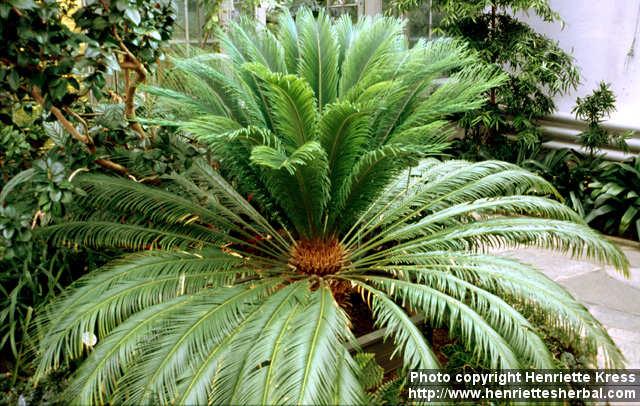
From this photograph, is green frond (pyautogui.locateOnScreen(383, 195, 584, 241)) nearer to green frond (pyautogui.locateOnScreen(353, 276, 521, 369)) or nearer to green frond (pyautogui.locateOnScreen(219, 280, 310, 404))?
green frond (pyautogui.locateOnScreen(353, 276, 521, 369))

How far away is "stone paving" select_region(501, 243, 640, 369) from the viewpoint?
8.87ft

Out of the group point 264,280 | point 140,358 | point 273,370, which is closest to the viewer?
point 273,370

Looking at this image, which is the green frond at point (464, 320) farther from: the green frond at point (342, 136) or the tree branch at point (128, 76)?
the tree branch at point (128, 76)

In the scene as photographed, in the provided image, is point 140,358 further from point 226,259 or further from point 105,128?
point 105,128

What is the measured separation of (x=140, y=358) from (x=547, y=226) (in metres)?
1.66

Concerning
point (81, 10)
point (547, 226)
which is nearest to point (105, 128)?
point (81, 10)

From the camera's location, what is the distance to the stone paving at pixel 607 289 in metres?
2.70

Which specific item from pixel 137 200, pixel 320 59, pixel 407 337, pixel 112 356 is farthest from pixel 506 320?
pixel 137 200

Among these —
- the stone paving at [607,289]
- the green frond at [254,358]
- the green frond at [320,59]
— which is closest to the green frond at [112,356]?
the green frond at [254,358]

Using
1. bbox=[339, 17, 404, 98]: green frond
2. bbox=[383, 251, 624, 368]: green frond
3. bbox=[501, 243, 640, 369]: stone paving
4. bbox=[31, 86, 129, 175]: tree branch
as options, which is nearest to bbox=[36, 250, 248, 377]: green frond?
bbox=[31, 86, 129, 175]: tree branch

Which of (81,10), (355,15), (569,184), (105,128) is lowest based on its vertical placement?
(569,184)

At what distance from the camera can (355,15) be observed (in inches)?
221

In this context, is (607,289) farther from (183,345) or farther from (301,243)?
(183,345)

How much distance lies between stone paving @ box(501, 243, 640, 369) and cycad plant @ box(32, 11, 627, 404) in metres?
0.75
